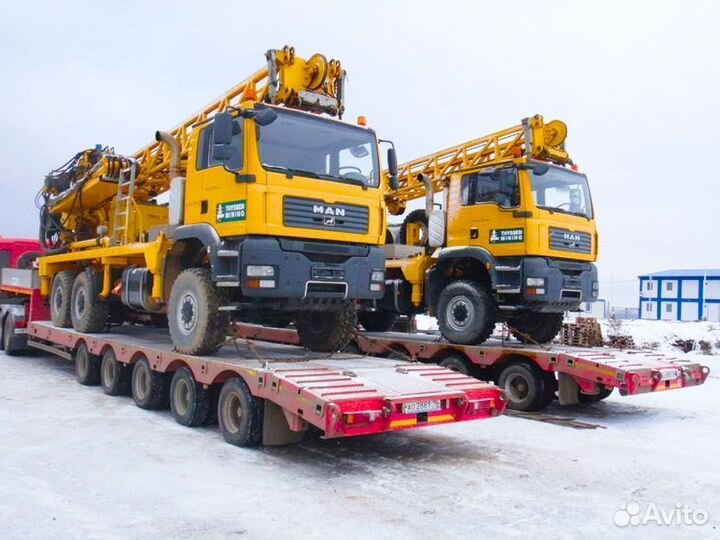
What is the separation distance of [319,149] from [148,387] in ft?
12.0

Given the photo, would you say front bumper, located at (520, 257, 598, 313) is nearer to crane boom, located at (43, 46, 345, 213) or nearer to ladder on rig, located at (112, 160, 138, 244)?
crane boom, located at (43, 46, 345, 213)

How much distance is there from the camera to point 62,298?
40.0 ft

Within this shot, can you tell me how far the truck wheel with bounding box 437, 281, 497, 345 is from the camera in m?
10.3

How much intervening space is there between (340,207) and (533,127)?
442cm

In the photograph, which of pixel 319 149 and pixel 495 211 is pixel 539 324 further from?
pixel 319 149

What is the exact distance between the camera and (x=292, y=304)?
7.95m

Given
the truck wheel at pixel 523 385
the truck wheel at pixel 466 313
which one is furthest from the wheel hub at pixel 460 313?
the truck wheel at pixel 523 385

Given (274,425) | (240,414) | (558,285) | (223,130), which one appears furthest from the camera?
(558,285)

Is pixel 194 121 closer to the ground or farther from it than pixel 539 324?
farther from it

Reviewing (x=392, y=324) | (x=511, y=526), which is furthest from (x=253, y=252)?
(x=392, y=324)

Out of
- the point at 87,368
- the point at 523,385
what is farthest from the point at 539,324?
the point at 87,368

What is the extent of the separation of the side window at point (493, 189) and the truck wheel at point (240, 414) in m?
5.07

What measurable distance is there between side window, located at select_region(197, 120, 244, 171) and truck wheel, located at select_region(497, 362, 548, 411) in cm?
457

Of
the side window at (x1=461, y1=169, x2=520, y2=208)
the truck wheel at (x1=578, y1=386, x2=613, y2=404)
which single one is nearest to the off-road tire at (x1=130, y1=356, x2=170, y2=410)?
the side window at (x1=461, y1=169, x2=520, y2=208)
